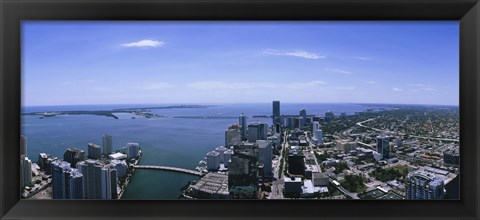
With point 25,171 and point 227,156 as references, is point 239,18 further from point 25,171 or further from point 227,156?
point 25,171

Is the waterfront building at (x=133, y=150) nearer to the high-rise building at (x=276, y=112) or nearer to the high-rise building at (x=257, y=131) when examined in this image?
the high-rise building at (x=257, y=131)

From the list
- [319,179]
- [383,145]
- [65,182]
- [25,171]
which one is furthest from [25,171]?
[383,145]

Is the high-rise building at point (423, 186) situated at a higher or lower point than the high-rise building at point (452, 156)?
lower

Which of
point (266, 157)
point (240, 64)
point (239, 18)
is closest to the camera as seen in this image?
point (239, 18)

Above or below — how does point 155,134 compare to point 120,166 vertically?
above

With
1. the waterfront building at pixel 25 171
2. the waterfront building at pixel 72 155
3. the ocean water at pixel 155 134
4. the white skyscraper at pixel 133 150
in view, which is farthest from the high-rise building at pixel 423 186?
A: the waterfront building at pixel 25 171

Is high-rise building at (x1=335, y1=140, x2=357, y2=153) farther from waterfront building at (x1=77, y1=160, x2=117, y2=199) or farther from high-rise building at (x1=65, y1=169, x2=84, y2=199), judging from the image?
high-rise building at (x1=65, y1=169, x2=84, y2=199)
